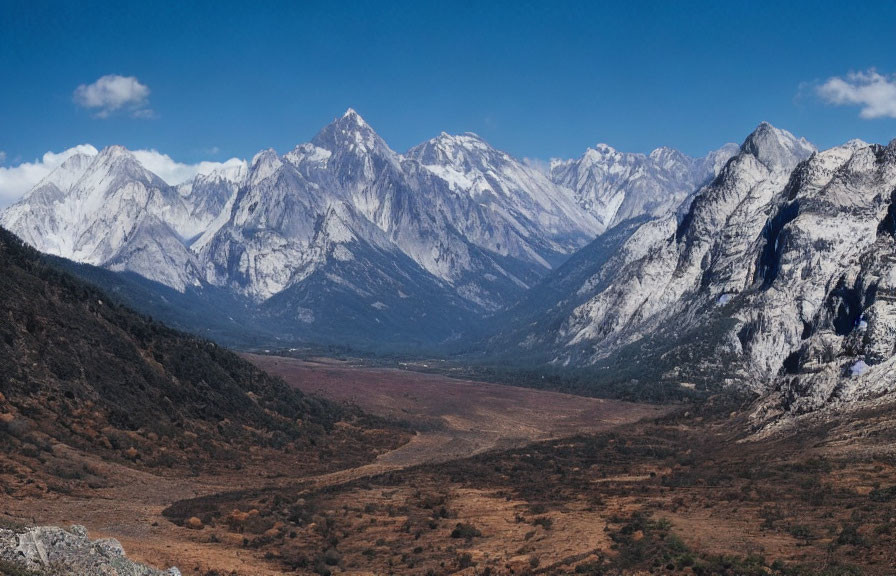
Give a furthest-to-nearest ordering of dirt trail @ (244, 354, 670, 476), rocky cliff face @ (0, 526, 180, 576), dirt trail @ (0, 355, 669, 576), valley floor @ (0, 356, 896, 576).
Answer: dirt trail @ (244, 354, 670, 476)
dirt trail @ (0, 355, 669, 576)
valley floor @ (0, 356, 896, 576)
rocky cliff face @ (0, 526, 180, 576)

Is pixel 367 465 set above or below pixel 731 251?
below

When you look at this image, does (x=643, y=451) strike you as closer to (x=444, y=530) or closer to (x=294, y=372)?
(x=444, y=530)

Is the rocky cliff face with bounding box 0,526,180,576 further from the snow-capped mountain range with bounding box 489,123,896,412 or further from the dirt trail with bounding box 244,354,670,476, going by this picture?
the snow-capped mountain range with bounding box 489,123,896,412

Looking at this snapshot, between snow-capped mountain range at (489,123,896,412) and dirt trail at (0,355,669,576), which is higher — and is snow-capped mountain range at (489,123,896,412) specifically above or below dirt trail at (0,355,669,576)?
above

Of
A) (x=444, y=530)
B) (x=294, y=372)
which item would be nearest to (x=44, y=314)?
→ (x=444, y=530)

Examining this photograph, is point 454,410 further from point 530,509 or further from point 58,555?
point 58,555

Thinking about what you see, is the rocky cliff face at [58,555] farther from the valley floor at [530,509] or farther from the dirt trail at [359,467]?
the dirt trail at [359,467]

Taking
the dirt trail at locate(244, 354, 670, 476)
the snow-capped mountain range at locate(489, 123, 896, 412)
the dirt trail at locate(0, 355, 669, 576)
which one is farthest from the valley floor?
the snow-capped mountain range at locate(489, 123, 896, 412)

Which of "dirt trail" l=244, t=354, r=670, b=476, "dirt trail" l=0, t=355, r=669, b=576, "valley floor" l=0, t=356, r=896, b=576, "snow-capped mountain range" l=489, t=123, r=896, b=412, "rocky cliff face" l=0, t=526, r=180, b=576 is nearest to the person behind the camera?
"rocky cliff face" l=0, t=526, r=180, b=576
